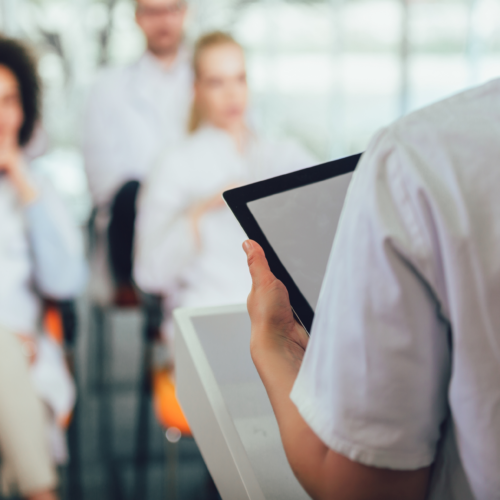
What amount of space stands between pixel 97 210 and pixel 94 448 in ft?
2.32

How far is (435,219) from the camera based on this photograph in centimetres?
31

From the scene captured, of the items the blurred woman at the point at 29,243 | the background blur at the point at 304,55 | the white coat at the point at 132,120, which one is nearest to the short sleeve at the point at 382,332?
the blurred woman at the point at 29,243

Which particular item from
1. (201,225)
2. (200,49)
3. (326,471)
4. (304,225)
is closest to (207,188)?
(201,225)

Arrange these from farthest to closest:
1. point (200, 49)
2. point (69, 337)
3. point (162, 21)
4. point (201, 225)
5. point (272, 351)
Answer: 1. point (162, 21)
2. point (200, 49)
3. point (201, 225)
4. point (69, 337)
5. point (272, 351)

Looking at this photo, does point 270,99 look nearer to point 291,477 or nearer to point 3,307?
point 3,307

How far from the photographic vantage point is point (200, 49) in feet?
5.34

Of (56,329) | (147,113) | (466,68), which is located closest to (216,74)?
(147,113)

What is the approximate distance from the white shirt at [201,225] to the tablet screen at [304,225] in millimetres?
975

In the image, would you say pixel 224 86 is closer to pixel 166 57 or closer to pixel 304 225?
pixel 166 57

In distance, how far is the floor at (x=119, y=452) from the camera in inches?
61.6

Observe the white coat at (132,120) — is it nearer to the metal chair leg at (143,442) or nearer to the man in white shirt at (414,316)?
the metal chair leg at (143,442)

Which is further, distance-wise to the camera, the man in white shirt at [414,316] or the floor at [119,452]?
the floor at [119,452]

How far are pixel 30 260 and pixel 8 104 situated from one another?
1.25 feet

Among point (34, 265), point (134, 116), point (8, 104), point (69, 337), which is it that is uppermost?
point (8, 104)
